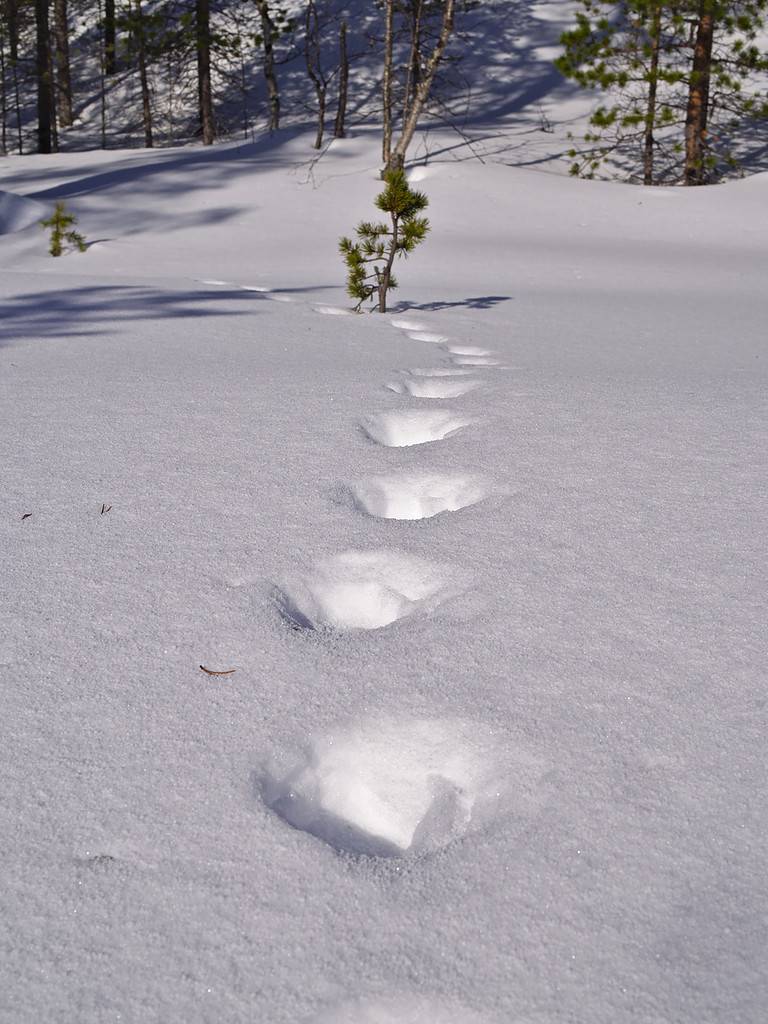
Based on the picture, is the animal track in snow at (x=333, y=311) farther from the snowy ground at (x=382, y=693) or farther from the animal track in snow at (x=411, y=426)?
the animal track in snow at (x=411, y=426)

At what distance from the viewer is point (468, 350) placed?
12.4 feet

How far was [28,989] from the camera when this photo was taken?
0.85m

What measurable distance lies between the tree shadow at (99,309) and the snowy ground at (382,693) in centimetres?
Result: 61

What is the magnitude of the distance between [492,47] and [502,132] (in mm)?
5590

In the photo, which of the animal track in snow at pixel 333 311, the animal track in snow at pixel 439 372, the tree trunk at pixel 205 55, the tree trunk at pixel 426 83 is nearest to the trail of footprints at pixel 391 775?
the animal track in snow at pixel 439 372

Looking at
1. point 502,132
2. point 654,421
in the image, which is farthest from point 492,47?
point 654,421

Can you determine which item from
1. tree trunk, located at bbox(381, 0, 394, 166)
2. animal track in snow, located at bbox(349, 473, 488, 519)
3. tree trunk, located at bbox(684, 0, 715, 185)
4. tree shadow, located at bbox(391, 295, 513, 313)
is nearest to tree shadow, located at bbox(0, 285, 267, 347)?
tree shadow, located at bbox(391, 295, 513, 313)

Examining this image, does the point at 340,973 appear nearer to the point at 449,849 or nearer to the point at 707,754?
the point at 449,849

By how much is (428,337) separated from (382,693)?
3.03 metres

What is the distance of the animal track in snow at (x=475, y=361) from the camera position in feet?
11.4

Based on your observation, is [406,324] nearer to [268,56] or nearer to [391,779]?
[391,779]

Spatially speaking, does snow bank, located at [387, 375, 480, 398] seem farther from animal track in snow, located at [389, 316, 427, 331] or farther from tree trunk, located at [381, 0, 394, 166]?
tree trunk, located at [381, 0, 394, 166]

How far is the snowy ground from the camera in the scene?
2.92ft

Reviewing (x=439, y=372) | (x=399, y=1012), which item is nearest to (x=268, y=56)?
(x=439, y=372)
